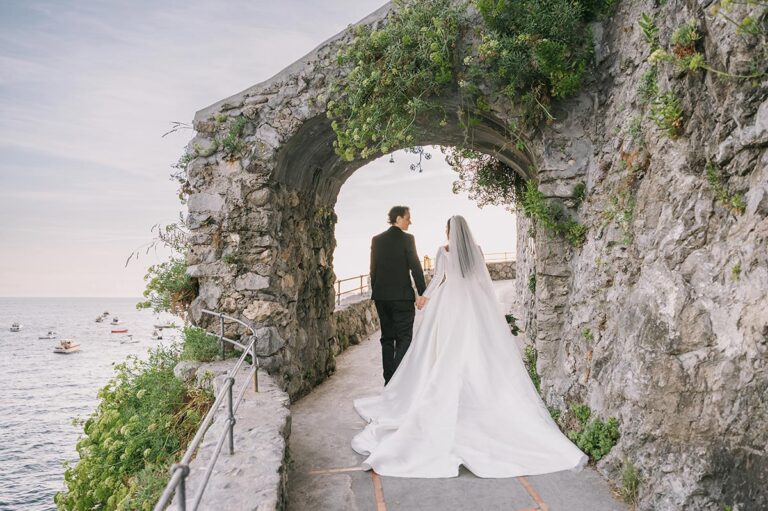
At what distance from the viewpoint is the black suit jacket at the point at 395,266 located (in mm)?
5578

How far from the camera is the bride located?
3.69 m

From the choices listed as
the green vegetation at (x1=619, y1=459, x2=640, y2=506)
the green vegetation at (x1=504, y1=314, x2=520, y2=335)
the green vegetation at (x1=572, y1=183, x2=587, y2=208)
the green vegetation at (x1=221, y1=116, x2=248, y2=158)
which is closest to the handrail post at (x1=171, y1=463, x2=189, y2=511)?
the green vegetation at (x1=619, y1=459, x2=640, y2=506)

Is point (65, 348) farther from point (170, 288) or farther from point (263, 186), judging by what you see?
point (263, 186)

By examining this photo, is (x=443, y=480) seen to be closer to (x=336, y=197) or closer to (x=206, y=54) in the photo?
(x=336, y=197)

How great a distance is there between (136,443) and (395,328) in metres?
2.87

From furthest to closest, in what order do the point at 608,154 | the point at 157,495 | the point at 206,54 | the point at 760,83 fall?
1. the point at 206,54
2. the point at 608,154
3. the point at 157,495
4. the point at 760,83

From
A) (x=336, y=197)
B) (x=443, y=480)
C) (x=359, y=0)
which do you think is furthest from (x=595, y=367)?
(x=359, y=0)

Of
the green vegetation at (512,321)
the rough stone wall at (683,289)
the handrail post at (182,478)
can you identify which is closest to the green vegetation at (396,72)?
the rough stone wall at (683,289)

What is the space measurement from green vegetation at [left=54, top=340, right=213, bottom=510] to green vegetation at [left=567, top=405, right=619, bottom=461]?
3.31 meters

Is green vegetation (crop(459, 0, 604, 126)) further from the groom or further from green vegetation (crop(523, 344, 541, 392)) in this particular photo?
green vegetation (crop(523, 344, 541, 392))

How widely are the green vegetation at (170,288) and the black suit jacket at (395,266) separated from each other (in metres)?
2.20

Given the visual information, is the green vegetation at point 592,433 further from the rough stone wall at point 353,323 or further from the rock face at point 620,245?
the rough stone wall at point 353,323

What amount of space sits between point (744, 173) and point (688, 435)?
152 centimetres

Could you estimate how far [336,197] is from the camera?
7.75 m
